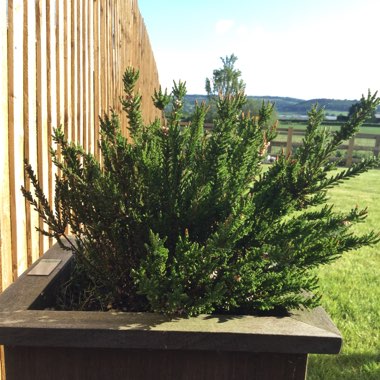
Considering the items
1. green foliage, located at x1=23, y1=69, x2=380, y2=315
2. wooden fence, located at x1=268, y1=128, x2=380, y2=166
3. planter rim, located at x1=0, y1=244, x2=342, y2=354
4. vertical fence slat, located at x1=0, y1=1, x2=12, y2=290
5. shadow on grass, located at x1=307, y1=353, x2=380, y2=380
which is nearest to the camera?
planter rim, located at x1=0, y1=244, x2=342, y2=354

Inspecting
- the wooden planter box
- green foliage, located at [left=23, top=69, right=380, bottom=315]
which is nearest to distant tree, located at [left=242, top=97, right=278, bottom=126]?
green foliage, located at [left=23, top=69, right=380, bottom=315]

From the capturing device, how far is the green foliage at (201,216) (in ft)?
4.12

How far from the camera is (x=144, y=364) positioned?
122 cm

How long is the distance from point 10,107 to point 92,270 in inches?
28.9

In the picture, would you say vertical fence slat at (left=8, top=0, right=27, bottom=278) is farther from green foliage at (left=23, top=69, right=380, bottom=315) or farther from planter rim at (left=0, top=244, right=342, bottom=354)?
planter rim at (left=0, top=244, right=342, bottom=354)

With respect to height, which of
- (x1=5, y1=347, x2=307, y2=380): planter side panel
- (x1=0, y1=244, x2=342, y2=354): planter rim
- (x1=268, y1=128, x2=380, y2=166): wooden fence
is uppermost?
(x1=0, y1=244, x2=342, y2=354): planter rim

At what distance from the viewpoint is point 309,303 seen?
129cm

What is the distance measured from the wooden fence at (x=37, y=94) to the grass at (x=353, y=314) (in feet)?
5.70

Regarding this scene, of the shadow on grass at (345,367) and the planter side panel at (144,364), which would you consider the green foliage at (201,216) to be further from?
the shadow on grass at (345,367)

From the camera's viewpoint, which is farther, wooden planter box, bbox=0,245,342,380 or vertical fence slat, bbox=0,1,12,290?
vertical fence slat, bbox=0,1,12,290

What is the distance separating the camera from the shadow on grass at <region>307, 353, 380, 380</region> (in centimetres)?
246

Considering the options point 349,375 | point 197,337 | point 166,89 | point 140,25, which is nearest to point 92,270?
point 197,337

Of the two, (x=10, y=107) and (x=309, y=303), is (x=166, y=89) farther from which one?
(x=309, y=303)

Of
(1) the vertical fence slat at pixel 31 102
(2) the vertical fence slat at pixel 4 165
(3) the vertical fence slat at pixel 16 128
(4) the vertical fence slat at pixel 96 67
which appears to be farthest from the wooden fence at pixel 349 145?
(2) the vertical fence slat at pixel 4 165
